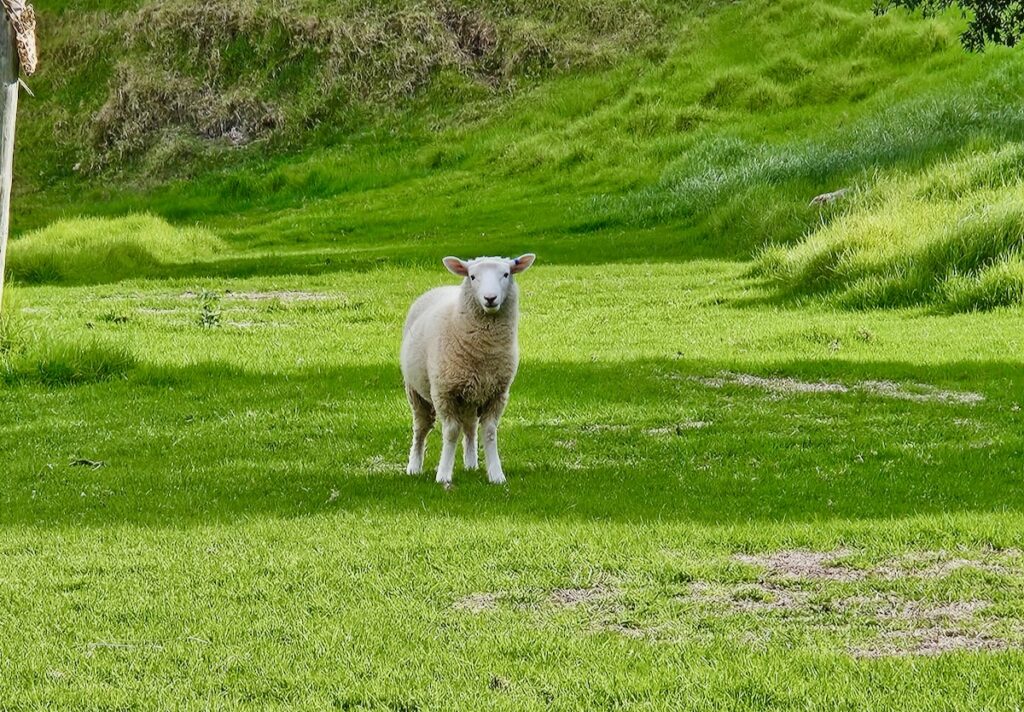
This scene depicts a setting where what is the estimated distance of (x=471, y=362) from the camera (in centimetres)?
1045

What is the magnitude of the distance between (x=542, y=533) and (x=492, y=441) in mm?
2030

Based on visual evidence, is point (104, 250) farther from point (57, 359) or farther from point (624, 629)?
point (624, 629)

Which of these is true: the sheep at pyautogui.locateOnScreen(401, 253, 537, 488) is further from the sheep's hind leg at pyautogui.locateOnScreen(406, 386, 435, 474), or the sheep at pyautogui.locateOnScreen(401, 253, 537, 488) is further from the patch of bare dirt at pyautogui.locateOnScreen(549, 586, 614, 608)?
the patch of bare dirt at pyautogui.locateOnScreen(549, 586, 614, 608)

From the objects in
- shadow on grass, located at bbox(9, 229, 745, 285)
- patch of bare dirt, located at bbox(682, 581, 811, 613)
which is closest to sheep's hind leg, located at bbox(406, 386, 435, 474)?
patch of bare dirt, located at bbox(682, 581, 811, 613)

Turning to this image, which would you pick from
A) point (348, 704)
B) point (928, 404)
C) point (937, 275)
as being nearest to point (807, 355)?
point (928, 404)

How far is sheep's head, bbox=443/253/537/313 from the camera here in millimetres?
10250

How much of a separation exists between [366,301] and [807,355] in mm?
8731

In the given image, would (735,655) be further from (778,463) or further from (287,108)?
(287,108)

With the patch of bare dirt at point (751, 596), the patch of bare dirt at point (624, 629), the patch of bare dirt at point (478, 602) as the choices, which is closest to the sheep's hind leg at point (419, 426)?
the patch of bare dirt at point (478, 602)

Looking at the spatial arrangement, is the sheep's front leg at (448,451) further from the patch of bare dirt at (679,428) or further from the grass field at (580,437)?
the patch of bare dirt at (679,428)

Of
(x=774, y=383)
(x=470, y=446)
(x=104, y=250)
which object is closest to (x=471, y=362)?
(x=470, y=446)

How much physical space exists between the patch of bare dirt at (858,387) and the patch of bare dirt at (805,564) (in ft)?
19.5

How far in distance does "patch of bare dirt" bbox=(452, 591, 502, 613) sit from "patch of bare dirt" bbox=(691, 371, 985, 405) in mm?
7480

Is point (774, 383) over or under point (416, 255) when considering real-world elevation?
under
